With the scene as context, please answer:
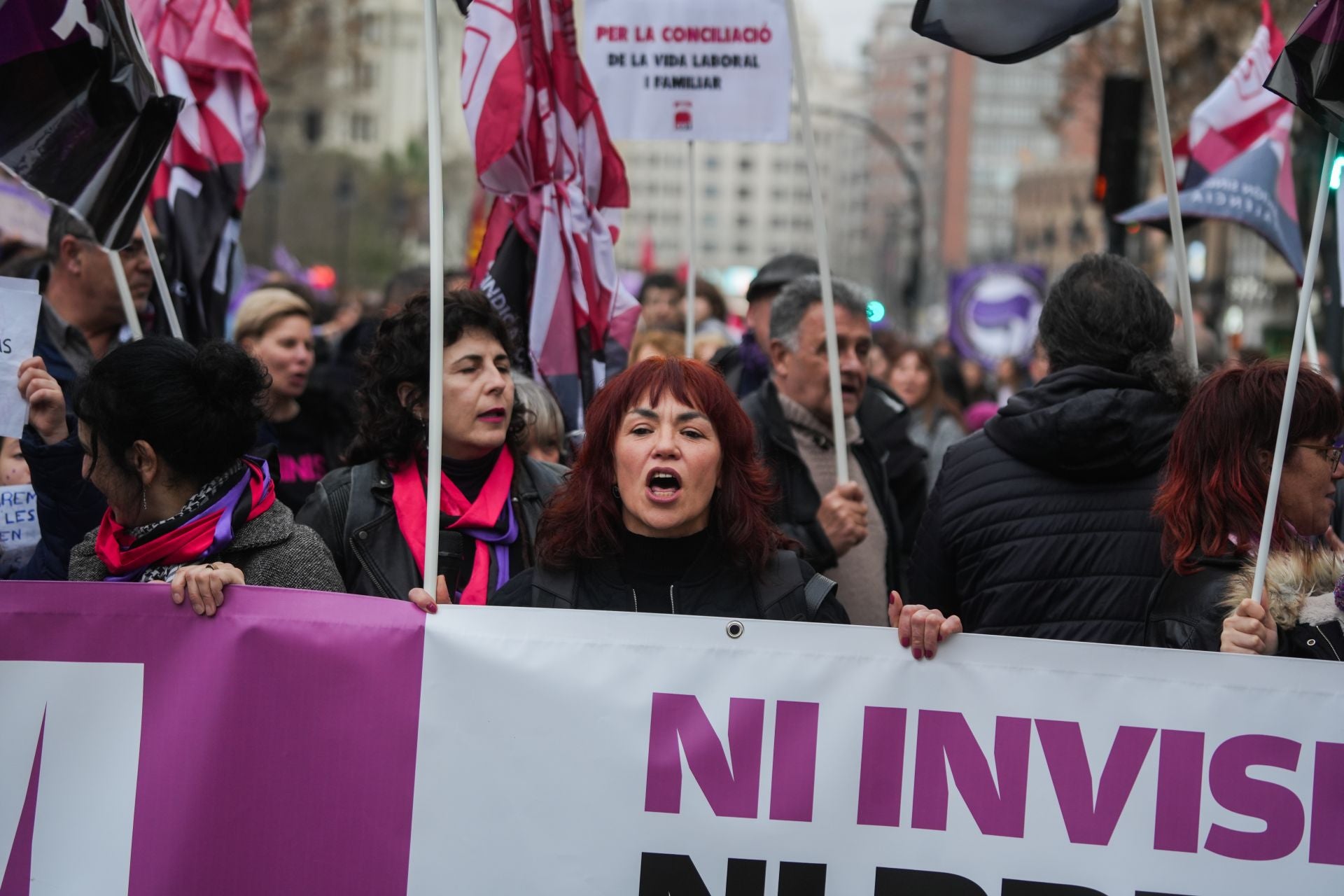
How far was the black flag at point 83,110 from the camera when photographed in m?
3.75

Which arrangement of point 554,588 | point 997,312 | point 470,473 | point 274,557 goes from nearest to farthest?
point 554,588, point 274,557, point 470,473, point 997,312

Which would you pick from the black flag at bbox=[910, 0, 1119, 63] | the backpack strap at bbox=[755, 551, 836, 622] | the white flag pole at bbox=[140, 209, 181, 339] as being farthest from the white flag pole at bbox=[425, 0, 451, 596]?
the white flag pole at bbox=[140, 209, 181, 339]

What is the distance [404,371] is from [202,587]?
41.6 inches

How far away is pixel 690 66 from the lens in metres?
5.58

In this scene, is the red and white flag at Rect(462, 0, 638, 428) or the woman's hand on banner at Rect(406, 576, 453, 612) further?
the red and white flag at Rect(462, 0, 638, 428)

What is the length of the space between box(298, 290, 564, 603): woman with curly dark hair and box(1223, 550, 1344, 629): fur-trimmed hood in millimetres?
1688

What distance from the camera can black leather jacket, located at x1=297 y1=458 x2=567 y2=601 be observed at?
377 cm

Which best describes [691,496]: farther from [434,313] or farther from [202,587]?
[202,587]

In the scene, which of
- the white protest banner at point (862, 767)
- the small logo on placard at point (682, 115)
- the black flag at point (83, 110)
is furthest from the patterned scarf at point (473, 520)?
the small logo on placard at point (682, 115)

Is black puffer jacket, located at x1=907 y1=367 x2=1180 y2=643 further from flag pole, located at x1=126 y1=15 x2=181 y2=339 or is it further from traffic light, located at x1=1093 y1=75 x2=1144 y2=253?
traffic light, located at x1=1093 y1=75 x2=1144 y2=253

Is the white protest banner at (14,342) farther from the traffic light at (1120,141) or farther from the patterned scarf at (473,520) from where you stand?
the traffic light at (1120,141)

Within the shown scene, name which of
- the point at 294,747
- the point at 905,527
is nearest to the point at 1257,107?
the point at 905,527

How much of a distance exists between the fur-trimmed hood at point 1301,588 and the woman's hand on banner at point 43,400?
2.61 m

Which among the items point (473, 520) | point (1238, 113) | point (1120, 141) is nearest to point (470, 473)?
point (473, 520)
